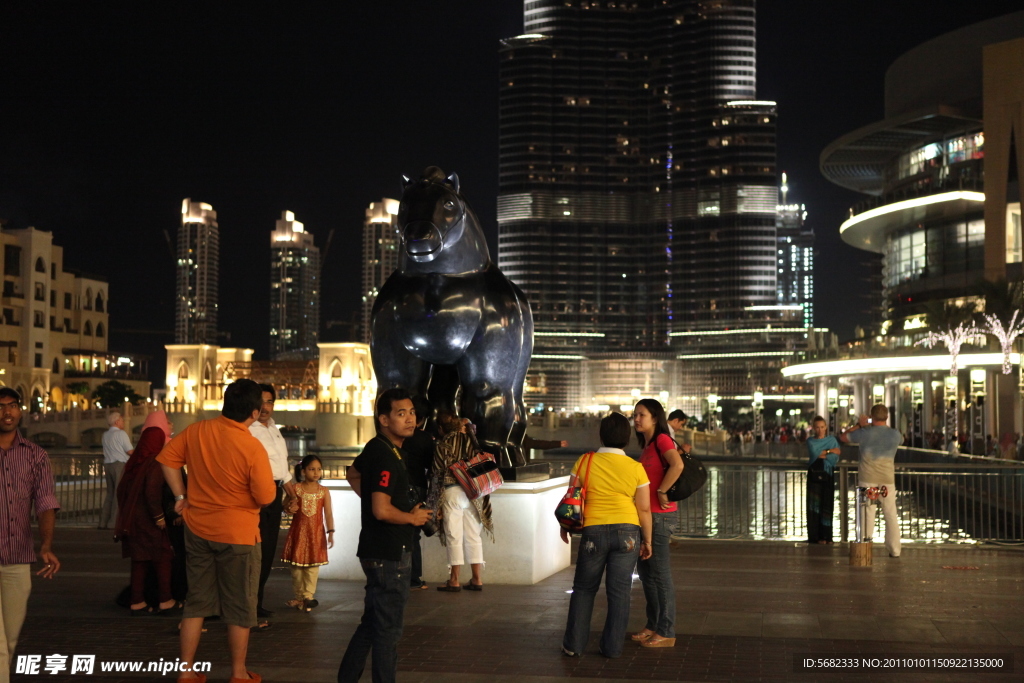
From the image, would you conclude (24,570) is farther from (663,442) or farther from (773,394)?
(773,394)

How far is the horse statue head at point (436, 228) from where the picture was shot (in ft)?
29.2

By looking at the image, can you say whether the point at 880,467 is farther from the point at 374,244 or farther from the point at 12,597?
the point at 374,244

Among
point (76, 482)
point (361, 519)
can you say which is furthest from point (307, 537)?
point (76, 482)

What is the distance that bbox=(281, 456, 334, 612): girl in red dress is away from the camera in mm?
8281

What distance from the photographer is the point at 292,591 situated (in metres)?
9.35

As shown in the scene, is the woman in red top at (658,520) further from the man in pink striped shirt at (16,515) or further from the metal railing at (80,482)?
the metal railing at (80,482)

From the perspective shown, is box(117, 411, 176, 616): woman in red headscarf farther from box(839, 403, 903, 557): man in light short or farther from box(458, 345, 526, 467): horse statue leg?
box(839, 403, 903, 557): man in light short

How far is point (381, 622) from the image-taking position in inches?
207

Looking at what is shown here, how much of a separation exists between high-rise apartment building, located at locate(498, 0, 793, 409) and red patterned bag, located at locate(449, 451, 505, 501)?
135748 millimetres

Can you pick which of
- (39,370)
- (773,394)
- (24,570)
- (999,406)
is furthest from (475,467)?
(773,394)

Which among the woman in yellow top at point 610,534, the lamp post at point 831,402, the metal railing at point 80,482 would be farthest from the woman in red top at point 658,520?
the lamp post at point 831,402

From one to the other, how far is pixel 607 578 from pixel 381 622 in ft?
6.34

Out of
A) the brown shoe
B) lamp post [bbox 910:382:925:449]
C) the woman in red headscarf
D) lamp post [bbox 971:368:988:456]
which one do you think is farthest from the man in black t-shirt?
lamp post [bbox 910:382:925:449]

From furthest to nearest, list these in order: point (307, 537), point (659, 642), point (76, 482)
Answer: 1. point (76, 482)
2. point (307, 537)
3. point (659, 642)
